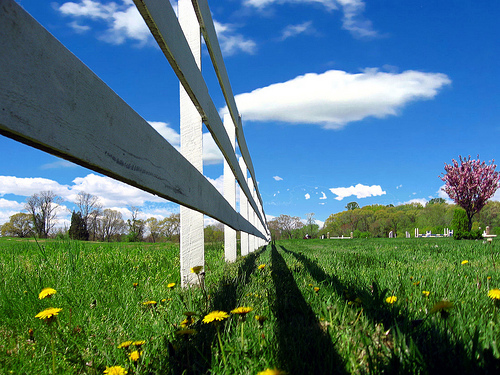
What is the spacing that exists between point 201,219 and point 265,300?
2.77 ft

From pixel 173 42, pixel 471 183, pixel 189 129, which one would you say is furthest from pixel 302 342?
pixel 471 183

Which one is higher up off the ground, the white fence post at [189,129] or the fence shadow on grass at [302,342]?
the white fence post at [189,129]

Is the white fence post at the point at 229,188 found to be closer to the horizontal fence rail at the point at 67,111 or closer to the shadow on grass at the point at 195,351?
the shadow on grass at the point at 195,351

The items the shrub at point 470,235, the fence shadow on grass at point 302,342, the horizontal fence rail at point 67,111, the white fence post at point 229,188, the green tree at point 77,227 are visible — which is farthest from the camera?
the shrub at point 470,235

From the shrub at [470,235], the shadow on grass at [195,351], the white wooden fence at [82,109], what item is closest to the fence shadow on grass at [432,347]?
the shadow on grass at [195,351]

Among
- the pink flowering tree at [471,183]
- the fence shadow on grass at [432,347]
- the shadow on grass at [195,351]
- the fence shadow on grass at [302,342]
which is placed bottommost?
the shadow on grass at [195,351]

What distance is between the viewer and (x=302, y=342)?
1232 millimetres

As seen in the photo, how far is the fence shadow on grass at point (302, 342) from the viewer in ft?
3.47

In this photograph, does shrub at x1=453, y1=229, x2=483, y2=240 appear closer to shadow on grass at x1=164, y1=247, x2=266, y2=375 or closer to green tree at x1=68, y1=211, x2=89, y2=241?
green tree at x1=68, y1=211, x2=89, y2=241

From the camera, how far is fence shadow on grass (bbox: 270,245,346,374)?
106 cm

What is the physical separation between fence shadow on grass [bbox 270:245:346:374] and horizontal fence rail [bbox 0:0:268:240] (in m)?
0.70

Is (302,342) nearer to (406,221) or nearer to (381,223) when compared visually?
(381,223)

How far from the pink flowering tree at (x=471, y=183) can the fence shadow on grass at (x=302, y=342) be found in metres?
30.9

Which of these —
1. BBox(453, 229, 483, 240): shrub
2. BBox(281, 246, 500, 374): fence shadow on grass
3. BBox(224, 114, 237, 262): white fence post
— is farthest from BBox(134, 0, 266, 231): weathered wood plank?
BBox(453, 229, 483, 240): shrub
